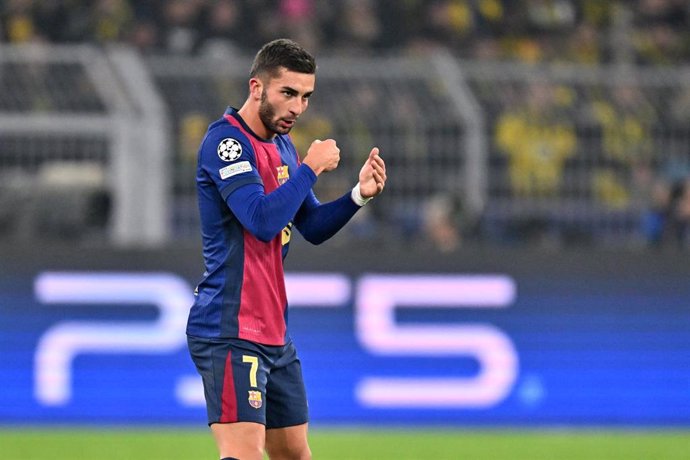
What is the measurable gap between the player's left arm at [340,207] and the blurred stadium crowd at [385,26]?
754 centimetres

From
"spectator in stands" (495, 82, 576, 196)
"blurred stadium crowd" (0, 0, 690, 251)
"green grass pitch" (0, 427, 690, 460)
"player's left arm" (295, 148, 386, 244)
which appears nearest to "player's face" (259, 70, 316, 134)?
"player's left arm" (295, 148, 386, 244)

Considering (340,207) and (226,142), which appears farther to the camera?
(340,207)

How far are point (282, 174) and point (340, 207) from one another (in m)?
0.31

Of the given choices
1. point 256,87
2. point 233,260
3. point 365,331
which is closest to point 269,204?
point 233,260

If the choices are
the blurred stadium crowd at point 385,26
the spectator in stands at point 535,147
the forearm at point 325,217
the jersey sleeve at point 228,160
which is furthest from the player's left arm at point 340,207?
the blurred stadium crowd at point 385,26

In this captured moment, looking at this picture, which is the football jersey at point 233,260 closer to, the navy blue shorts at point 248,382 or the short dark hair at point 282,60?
the navy blue shorts at point 248,382

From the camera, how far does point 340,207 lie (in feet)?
18.9

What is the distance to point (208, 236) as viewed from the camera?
5.48 meters

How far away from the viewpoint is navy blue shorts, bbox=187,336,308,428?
5.38 m

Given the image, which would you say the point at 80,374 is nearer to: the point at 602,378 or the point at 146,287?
the point at 146,287

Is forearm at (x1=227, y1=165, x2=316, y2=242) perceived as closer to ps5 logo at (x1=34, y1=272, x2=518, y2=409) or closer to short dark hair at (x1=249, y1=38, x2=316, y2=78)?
short dark hair at (x1=249, y1=38, x2=316, y2=78)

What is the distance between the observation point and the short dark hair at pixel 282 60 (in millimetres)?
5352

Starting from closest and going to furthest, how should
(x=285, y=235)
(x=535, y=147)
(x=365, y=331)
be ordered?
1. (x=285, y=235)
2. (x=365, y=331)
3. (x=535, y=147)

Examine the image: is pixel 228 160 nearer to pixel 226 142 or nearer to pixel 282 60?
pixel 226 142
